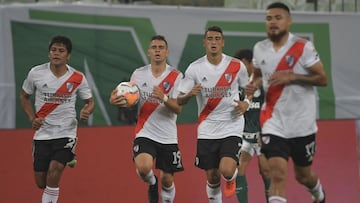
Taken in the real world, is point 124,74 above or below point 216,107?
above

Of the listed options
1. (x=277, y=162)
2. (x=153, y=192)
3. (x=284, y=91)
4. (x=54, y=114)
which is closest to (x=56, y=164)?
(x=54, y=114)

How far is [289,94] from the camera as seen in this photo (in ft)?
28.7

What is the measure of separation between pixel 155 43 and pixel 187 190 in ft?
7.87

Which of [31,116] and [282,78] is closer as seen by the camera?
[282,78]

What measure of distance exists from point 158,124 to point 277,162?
2224 millimetres

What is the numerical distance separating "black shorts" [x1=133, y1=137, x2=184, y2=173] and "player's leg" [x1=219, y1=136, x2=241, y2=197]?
63cm

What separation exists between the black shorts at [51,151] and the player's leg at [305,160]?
2.84 m

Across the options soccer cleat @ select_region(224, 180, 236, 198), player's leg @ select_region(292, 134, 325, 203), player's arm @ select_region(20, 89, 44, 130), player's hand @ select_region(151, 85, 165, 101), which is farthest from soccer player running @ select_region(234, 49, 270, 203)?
player's arm @ select_region(20, 89, 44, 130)

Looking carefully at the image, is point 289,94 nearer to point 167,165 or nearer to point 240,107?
point 240,107

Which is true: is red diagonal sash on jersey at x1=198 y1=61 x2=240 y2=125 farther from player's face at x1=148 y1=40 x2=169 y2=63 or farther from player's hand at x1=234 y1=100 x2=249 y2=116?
player's face at x1=148 y1=40 x2=169 y2=63

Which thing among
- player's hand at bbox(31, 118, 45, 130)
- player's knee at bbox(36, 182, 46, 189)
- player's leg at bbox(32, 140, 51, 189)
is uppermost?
player's hand at bbox(31, 118, 45, 130)

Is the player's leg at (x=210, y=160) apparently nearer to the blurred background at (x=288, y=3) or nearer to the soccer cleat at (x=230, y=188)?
the soccer cleat at (x=230, y=188)

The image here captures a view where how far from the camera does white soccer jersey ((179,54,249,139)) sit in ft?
33.4

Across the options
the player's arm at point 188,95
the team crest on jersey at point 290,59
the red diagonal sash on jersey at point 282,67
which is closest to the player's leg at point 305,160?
the red diagonal sash on jersey at point 282,67
